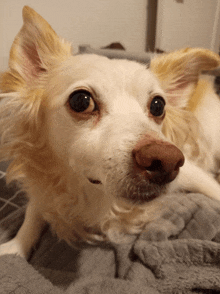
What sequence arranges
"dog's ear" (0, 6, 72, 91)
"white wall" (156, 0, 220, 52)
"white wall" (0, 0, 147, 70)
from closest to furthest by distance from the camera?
1. "dog's ear" (0, 6, 72, 91)
2. "white wall" (0, 0, 147, 70)
3. "white wall" (156, 0, 220, 52)

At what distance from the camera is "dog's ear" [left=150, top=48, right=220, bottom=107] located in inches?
39.9

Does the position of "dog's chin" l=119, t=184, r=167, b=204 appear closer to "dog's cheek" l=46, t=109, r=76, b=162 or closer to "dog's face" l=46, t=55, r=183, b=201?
"dog's face" l=46, t=55, r=183, b=201

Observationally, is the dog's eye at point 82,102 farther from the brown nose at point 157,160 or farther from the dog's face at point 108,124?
the brown nose at point 157,160

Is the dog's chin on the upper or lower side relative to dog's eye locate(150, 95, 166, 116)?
lower

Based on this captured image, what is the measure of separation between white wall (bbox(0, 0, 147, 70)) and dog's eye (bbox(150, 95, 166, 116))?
110 cm

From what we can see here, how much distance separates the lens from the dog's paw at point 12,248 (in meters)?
0.94

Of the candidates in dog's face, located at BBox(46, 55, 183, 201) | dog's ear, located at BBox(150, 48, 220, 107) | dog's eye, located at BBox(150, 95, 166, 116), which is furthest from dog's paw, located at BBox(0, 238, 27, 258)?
dog's ear, located at BBox(150, 48, 220, 107)

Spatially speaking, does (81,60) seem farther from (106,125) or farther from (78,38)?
(78,38)

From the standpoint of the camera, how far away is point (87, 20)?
215 cm

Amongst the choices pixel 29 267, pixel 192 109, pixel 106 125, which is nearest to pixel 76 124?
pixel 106 125

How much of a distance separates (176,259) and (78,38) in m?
2.08

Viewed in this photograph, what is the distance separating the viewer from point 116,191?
2.22 feet

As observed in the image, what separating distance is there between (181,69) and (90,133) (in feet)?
2.14

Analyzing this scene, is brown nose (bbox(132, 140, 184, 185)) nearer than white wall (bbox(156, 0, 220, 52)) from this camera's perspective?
Yes
